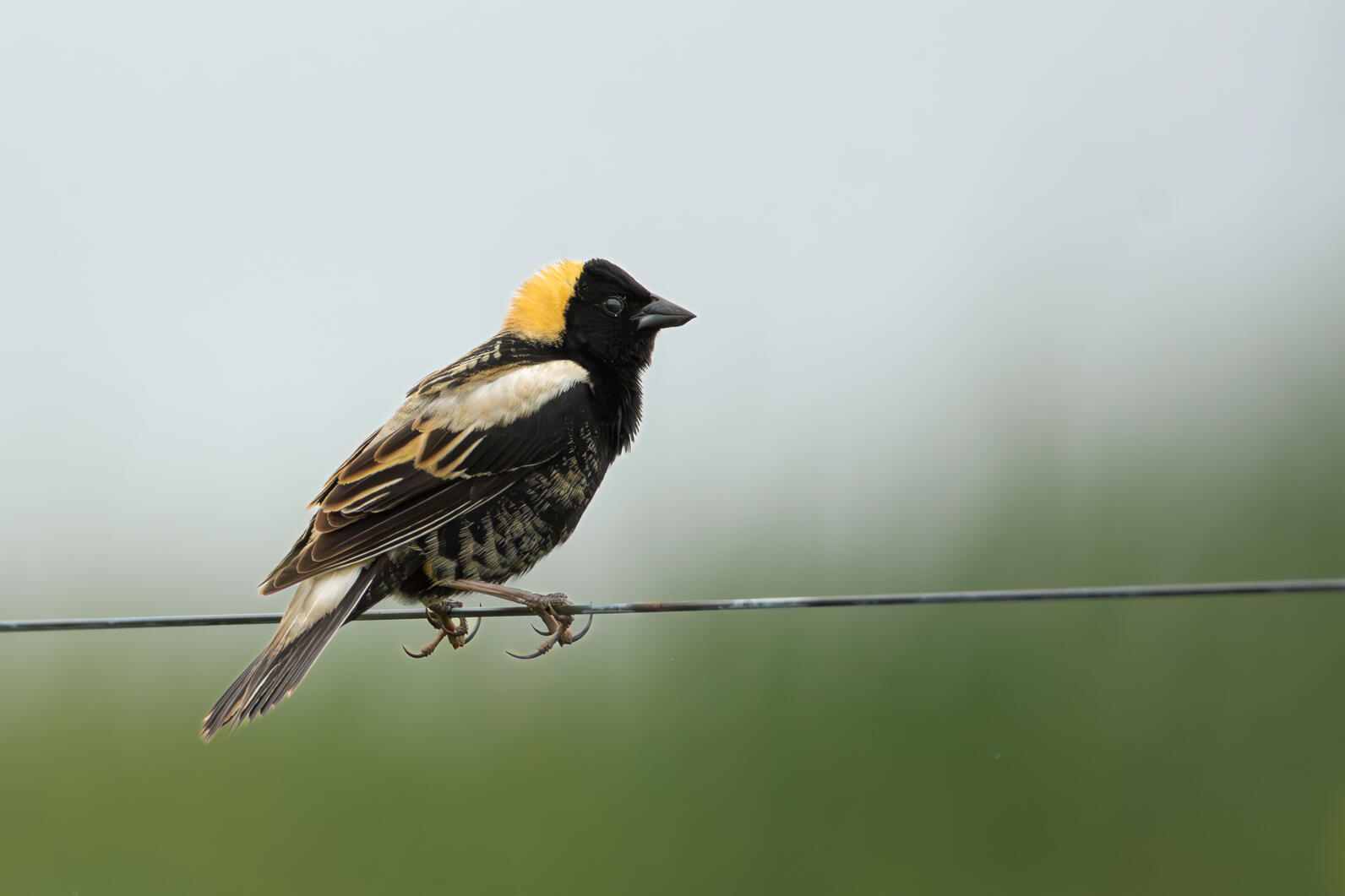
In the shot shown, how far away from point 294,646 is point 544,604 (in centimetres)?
85

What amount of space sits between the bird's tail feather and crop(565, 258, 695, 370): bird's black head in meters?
1.43

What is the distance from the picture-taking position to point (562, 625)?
14.2 ft

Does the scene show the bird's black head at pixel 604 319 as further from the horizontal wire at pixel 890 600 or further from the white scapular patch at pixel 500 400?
the horizontal wire at pixel 890 600

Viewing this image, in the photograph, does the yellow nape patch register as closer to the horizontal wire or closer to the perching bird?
the perching bird

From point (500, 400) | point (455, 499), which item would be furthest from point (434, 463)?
point (500, 400)

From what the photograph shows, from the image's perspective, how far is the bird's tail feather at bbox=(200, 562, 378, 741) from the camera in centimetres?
377

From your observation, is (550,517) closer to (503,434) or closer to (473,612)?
(503,434)

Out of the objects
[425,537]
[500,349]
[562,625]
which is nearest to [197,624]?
[425,537]

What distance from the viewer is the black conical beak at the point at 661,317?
5.05m

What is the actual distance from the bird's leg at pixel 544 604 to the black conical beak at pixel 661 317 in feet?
4.35

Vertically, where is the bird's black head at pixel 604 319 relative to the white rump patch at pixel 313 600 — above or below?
above

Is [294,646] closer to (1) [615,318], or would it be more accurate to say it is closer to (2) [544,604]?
(2) [544,604]

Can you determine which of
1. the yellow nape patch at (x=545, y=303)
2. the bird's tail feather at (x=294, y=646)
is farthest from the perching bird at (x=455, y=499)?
the yellow nape patch at (x=545, y=303)

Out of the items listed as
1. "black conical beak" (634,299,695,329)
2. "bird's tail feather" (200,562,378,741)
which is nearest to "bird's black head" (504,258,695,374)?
"black conical beak" (634,299,695,329)
